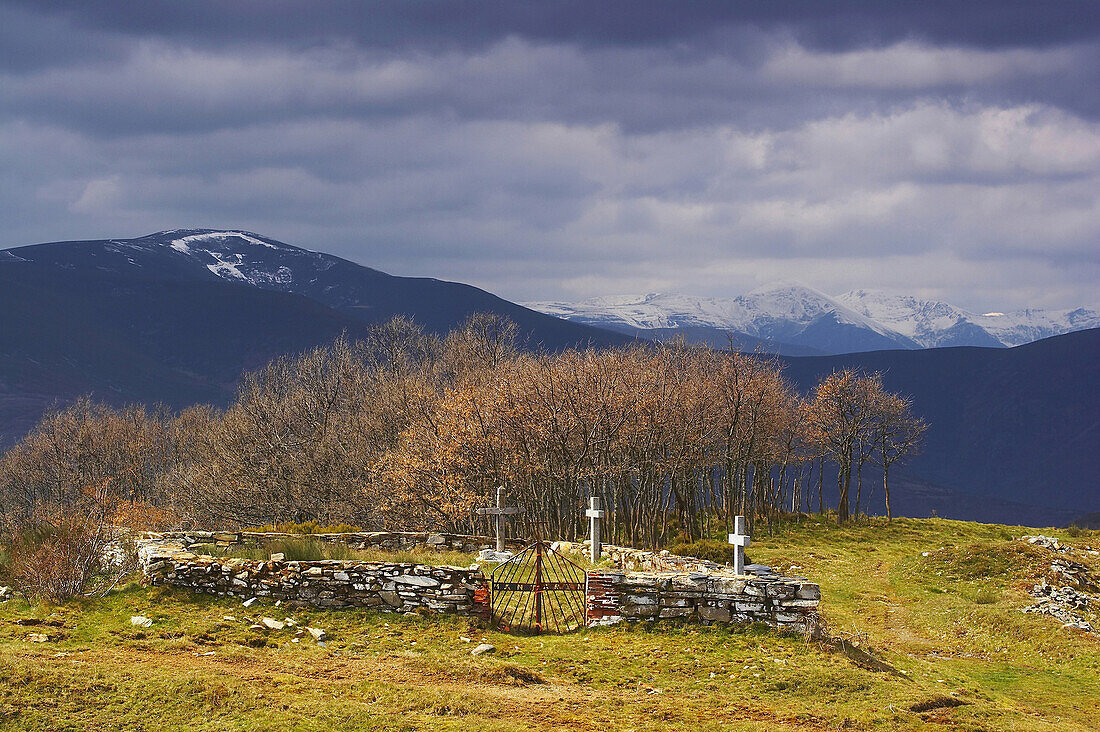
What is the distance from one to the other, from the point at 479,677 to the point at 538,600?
4.23m

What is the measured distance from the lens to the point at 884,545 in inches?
1807

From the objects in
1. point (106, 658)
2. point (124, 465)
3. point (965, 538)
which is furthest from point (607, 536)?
point (124, 465)

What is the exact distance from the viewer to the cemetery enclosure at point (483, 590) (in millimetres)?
17328

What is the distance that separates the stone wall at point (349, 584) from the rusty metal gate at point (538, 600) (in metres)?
0.68

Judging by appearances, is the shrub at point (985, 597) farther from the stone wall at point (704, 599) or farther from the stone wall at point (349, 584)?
the stone wall at point (349, 584)

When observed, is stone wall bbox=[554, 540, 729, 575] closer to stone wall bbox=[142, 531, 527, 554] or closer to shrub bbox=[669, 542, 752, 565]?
stone wall bbox=[142, 531, 527, 554]

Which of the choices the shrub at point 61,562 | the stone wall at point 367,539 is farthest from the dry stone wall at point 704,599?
the shrub at point 61,562

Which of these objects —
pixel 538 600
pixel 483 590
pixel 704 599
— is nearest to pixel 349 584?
pixel 483 590

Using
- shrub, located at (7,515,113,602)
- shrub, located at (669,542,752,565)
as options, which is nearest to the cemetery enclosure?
shrub, located at (7,515,113,602)

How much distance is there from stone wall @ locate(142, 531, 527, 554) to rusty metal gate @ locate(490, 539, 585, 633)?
3727 millimetres

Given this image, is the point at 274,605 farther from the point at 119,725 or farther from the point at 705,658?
the point at 705,658

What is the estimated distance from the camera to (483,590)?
17859 mm

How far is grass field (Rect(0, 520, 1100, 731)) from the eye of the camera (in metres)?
11.8

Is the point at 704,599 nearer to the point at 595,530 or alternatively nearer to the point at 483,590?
the point at 483,590
